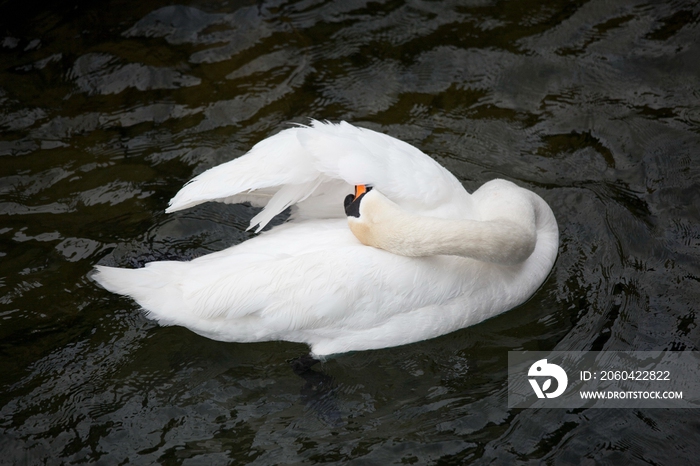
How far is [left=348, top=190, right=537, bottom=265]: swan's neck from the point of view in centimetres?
452

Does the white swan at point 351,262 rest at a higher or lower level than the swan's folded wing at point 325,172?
lower

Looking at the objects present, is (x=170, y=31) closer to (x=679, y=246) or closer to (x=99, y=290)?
(x=99, y=290)

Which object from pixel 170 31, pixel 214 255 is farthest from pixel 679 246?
pixel 170 31

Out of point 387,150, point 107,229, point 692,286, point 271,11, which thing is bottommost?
point 692,286

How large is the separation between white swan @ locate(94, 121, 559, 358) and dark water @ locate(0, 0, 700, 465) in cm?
32

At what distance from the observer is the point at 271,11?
783cm

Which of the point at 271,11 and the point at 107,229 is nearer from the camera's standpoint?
the point at 107,229

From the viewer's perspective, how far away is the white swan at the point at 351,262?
4.58m

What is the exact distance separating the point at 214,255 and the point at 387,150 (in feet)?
4.63
